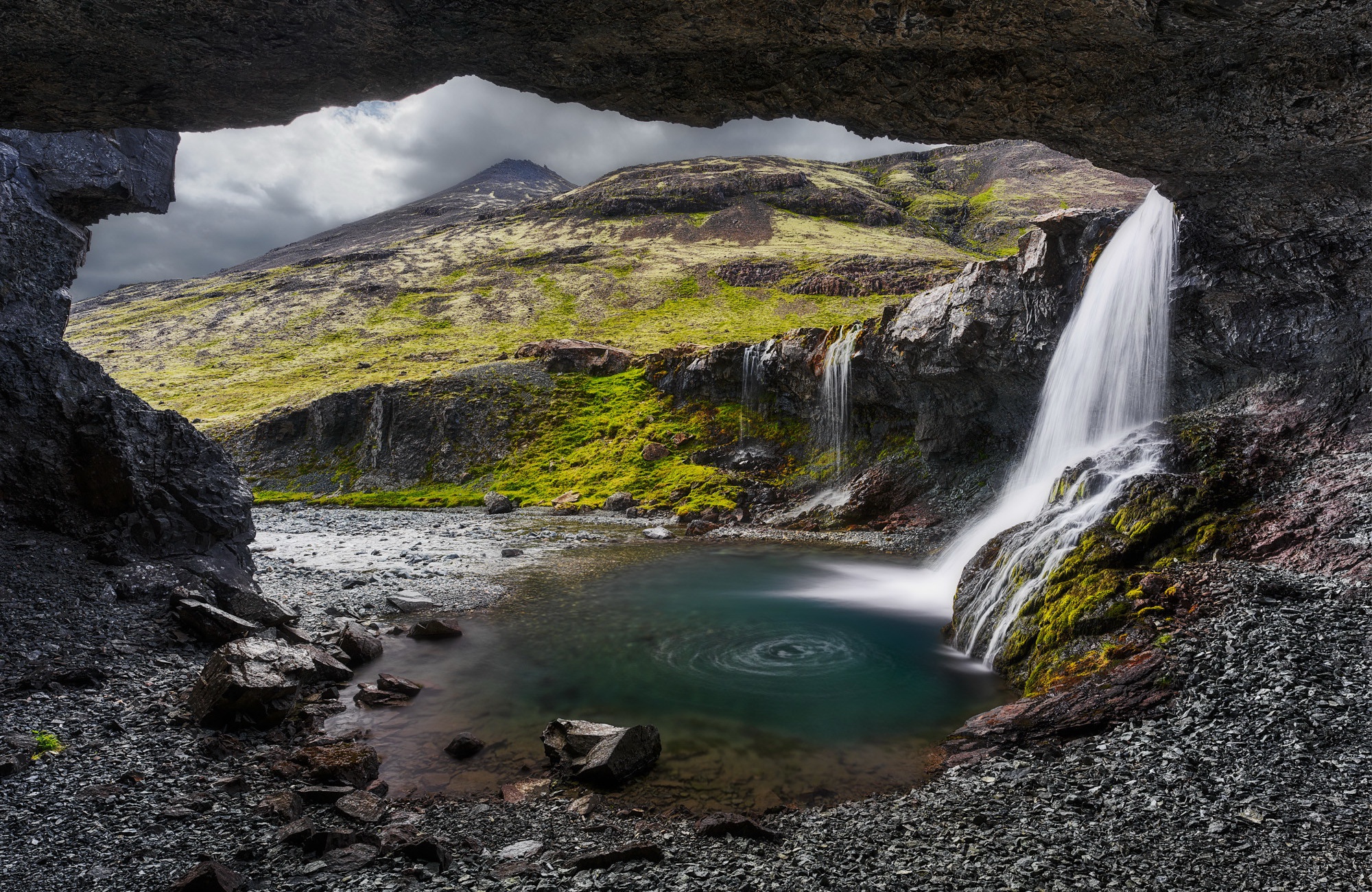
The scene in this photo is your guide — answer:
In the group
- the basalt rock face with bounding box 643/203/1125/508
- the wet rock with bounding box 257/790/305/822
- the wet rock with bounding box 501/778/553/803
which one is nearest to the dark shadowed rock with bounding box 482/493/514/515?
the basalt rock face with bounding box 643/203/1125/508

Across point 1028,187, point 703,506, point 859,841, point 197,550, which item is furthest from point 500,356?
point 1028,187

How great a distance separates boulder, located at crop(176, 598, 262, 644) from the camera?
13828 mm

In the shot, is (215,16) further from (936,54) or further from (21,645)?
(21,645)

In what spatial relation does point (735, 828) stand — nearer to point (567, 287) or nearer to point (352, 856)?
point (352, 856)

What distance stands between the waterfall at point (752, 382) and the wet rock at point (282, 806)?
140 ft

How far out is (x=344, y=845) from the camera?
24.6 ft

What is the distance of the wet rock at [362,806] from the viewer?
8.16 meters

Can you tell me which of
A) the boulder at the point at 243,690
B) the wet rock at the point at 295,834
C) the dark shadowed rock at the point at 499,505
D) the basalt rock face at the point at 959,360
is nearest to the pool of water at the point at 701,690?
the boulder at the point at 243,690

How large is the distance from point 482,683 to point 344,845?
635 cm

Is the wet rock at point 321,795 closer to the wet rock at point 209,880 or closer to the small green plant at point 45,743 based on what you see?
the wet rock at point 209,880

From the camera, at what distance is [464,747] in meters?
10.5

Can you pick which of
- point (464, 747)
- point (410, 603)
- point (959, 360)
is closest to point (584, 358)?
point (959, 360)

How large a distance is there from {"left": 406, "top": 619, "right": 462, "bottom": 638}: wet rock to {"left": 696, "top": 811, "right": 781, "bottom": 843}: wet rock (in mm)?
10852

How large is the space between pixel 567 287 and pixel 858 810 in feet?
457
